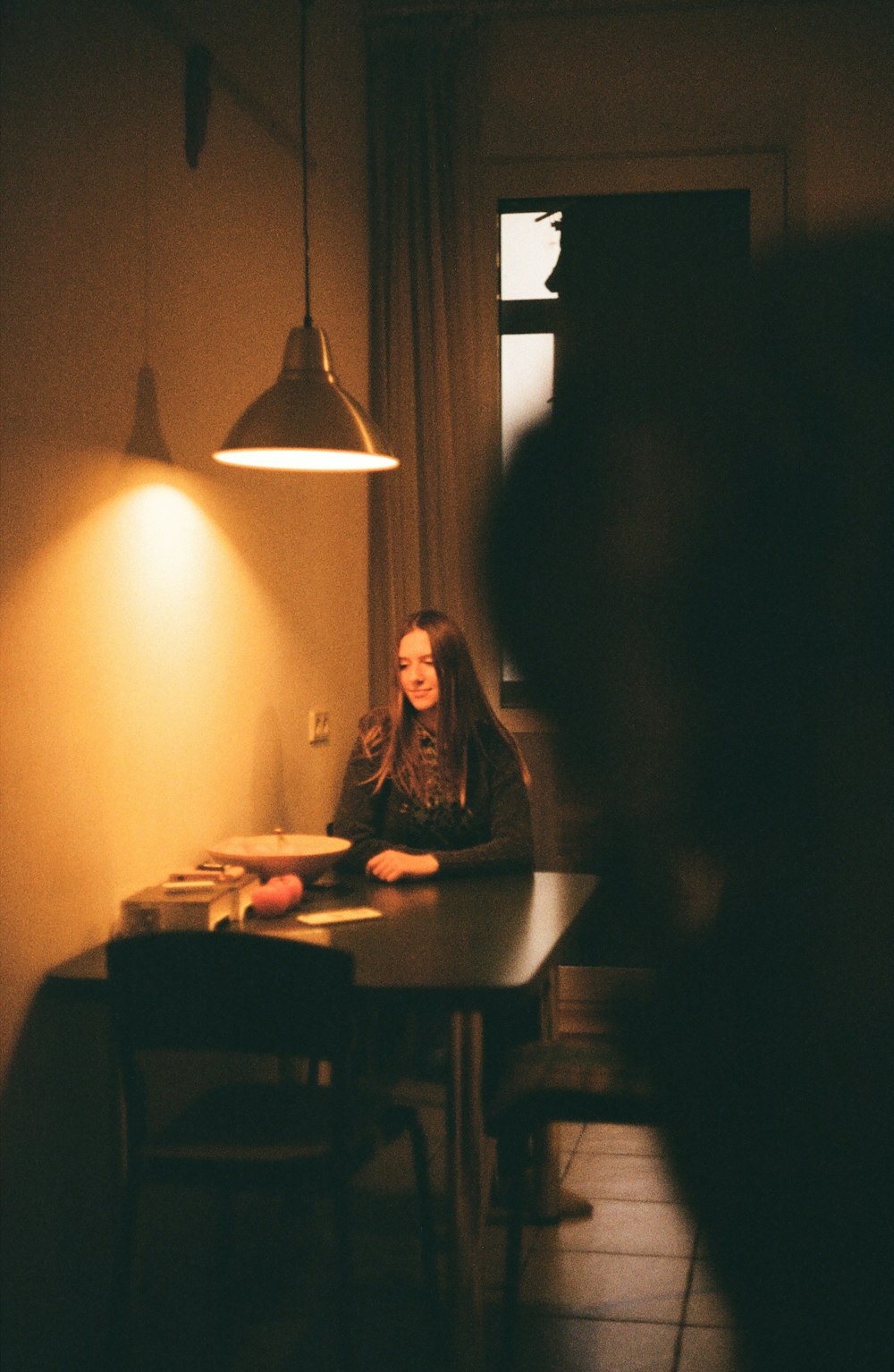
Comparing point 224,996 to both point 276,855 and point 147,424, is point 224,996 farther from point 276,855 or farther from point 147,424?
point 147,424

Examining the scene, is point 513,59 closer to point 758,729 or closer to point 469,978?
point 469,978

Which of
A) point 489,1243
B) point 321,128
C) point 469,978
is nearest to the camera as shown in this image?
point 469,978

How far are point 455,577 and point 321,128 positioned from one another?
1367 mm

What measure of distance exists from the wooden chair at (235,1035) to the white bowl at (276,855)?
0.54 meters

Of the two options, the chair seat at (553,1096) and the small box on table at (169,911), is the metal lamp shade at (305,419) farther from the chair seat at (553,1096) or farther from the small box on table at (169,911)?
the chair seat at (553,1096)

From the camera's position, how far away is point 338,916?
8.25 feet

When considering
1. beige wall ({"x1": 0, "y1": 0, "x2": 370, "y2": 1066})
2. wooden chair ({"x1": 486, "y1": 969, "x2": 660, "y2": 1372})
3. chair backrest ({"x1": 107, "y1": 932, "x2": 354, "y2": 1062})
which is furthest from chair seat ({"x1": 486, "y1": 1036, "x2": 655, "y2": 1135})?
beige wall ({"x1": 0, "y1": 0, "x2": 370, "y2": 1066})

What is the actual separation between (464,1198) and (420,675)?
138cm

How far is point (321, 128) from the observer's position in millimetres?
3781

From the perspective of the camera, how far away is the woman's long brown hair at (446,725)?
323 centimetres

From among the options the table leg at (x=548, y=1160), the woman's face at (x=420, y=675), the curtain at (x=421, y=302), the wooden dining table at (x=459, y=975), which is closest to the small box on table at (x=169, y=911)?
the wooden dining table at (x=459, y=975)

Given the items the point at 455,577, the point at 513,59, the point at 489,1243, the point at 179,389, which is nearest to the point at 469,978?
the point at 489,1243

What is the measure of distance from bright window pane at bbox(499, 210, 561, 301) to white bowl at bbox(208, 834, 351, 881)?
239 cm

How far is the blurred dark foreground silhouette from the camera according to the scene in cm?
46
